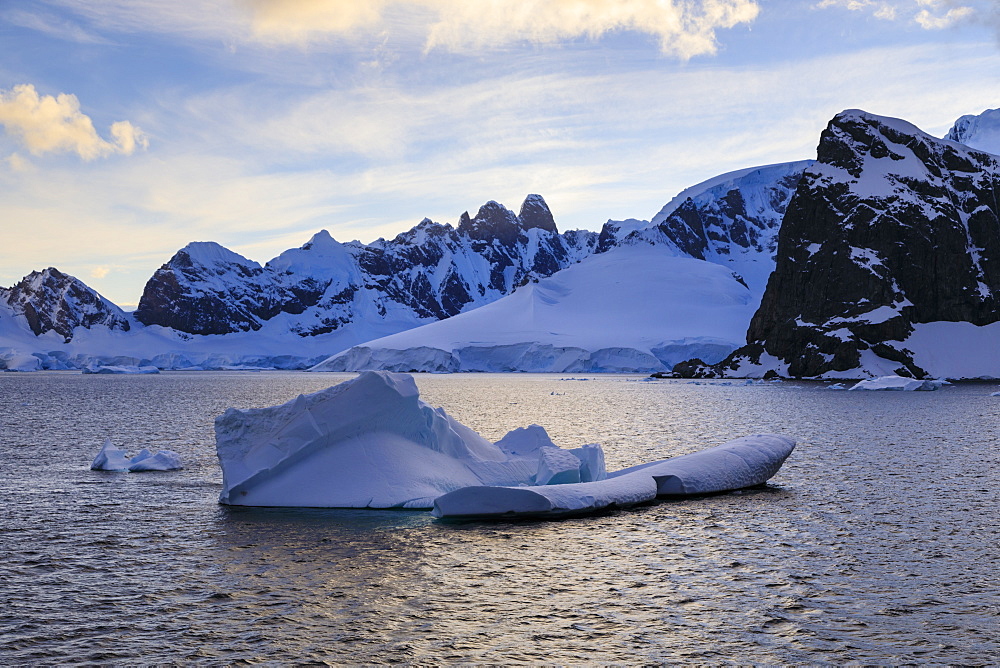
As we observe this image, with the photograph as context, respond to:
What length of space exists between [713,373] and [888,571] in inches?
5075

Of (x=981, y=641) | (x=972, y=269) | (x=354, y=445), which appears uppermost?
(x=972, y=269)

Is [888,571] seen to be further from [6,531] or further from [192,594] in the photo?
[6,531]

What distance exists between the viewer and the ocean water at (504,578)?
11453 millimetres

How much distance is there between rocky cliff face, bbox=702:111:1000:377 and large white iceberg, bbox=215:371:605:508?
115 metres

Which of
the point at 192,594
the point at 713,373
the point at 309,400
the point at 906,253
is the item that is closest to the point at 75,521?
the point at 309,400

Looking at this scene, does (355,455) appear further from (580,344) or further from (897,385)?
(580,344)

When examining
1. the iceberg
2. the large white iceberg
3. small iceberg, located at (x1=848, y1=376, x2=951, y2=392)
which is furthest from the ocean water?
small iceberg, located at (x1=848, y1=376, x2=951, y2=392)

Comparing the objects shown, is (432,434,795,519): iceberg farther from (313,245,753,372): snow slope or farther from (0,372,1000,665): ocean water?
(313,245,753,372): snow slope

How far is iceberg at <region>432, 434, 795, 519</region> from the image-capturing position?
20.2 m

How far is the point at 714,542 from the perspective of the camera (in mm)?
17844

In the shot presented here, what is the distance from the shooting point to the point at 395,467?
73.0 feet

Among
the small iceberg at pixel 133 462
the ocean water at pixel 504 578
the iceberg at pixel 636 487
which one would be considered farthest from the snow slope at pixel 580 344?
the small iceberg at pixel 133 462

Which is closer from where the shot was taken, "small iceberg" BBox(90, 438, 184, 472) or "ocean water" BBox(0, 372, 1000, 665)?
"ocean water" BBox(0, 372, 1000, 665)

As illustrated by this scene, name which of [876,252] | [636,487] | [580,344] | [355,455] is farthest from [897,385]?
[355,455]
